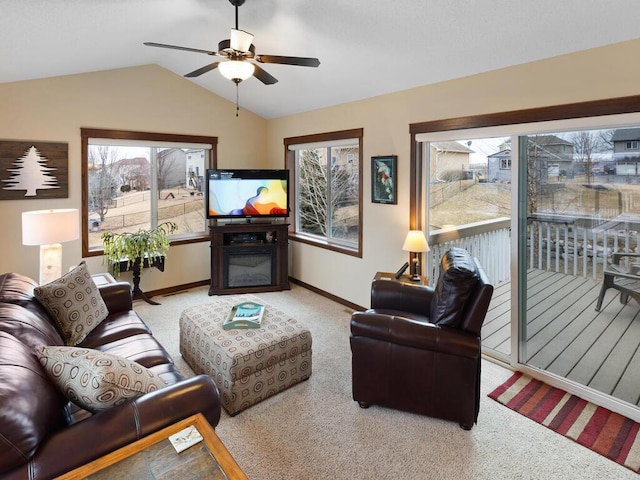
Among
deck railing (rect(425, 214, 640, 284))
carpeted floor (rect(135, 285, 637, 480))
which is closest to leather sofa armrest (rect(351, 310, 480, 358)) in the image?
carpeted floor (rect(135, 285, 637, 480))

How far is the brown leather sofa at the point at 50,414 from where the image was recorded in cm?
126

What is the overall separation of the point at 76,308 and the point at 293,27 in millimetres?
2682

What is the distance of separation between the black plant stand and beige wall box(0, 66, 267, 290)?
264 millimetres

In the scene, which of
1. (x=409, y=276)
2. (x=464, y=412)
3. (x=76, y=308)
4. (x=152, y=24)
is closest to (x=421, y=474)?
(x=464, y=412)

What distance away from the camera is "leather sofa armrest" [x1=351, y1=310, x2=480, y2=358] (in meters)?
2.26

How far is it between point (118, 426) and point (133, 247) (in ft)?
10.8

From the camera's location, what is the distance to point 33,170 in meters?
4.05

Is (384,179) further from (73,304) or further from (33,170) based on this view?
(33,170)

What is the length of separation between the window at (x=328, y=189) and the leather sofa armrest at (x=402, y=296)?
141 cm

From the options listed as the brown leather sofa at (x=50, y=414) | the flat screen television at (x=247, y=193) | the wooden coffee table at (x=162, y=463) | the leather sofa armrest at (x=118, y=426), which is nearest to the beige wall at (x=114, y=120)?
the flat screen television at (x=247, y=193)

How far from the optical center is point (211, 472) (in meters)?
1.27

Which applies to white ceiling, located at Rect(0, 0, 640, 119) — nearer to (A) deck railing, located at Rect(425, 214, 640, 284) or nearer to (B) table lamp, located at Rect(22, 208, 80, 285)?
(A) deck railing, located at Rect(425, 214, 640, 284)

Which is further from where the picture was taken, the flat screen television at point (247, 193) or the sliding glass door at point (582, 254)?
the flat screen television at point (247, 193)

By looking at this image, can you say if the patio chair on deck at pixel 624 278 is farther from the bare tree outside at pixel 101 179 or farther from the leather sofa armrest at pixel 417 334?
the bare tree outside at pixel 101 179
